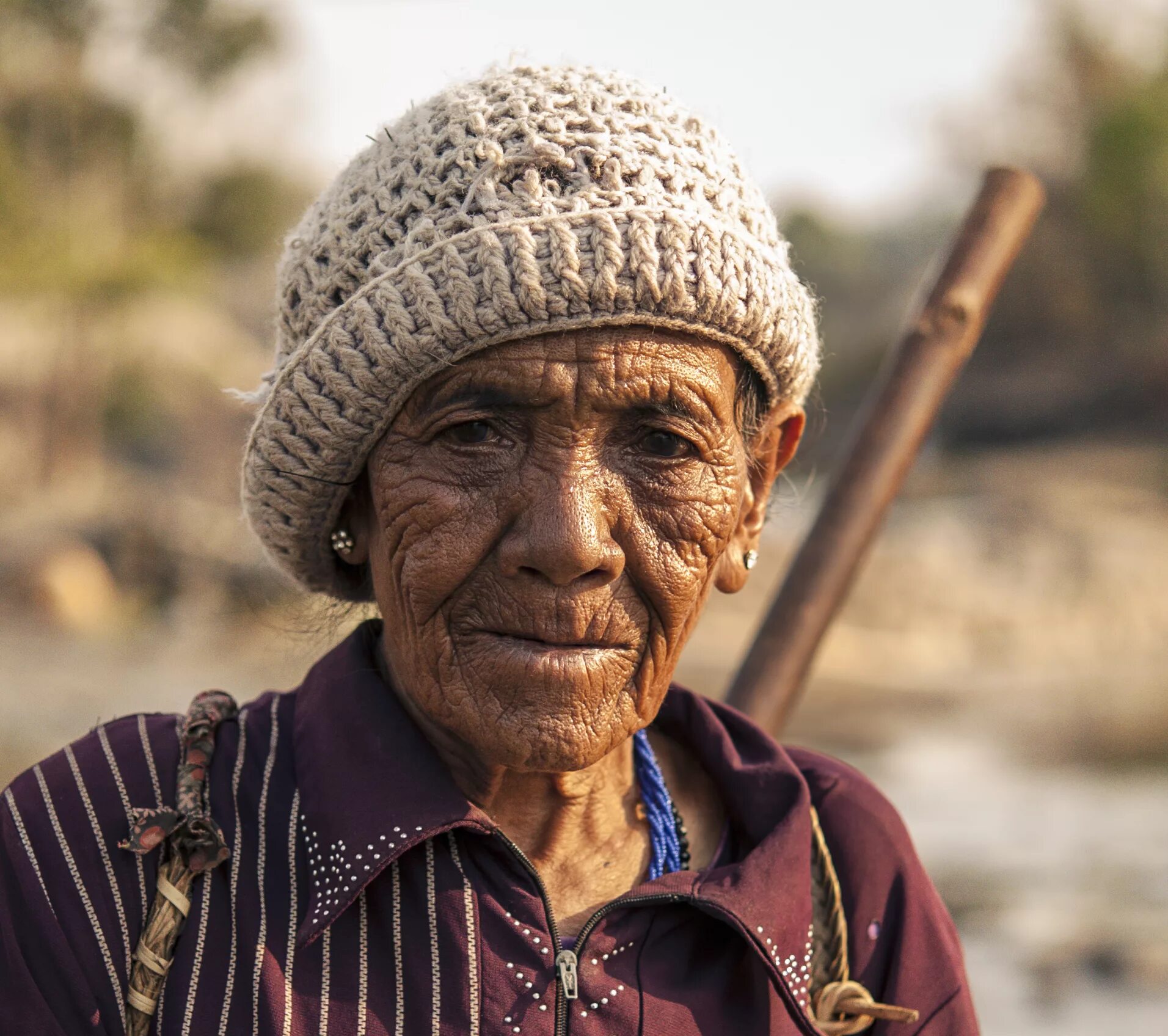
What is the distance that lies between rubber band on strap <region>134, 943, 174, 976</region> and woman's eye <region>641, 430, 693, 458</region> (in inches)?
32.8

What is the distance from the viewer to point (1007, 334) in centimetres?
2728

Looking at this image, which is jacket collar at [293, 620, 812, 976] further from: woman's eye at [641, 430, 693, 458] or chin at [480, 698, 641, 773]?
woman's eye at [641, 430, 693, 458]

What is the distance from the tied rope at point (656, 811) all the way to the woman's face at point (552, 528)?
260mm

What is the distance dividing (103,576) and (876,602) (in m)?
8.54

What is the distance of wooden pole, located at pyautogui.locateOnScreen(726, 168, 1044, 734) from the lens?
2.29 meters

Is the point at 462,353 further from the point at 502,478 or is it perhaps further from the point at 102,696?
the point at 102,696

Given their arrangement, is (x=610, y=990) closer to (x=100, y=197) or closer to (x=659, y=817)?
(x=659, y=817)

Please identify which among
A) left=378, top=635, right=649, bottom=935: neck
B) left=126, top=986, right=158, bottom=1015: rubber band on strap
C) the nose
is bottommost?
left=126, top=986, right=158, bottom=1015: rubber band on strap

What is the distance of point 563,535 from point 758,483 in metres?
0.48

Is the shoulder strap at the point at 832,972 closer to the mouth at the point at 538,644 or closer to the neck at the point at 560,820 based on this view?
the neck at the point at 560,820

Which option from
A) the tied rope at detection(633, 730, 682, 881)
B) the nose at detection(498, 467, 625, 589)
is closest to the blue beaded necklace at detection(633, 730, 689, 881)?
the tied rope at detection(633, 730, 682, 881)

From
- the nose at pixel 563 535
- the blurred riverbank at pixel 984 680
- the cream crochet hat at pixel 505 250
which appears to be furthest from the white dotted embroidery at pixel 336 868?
the blurred riverbank at pixel 984 680

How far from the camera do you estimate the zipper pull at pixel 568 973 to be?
1631 millimetres

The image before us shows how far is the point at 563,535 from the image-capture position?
5.31 feet
